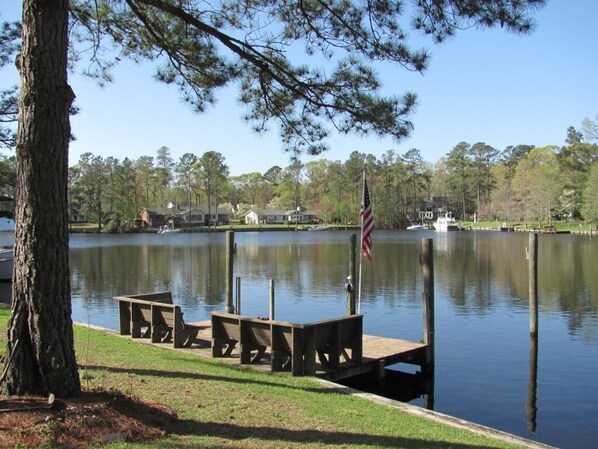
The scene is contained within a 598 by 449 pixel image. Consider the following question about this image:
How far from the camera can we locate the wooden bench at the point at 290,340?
9.70m

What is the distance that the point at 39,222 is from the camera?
5.98 meters

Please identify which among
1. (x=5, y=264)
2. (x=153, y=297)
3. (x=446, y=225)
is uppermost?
(x=446, y=225)

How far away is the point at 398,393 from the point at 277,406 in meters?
6.46

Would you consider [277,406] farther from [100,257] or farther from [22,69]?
[100,257]

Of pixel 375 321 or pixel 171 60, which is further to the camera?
pixel 375 321

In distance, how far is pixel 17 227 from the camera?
19.9 feet

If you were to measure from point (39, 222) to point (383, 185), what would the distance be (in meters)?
111

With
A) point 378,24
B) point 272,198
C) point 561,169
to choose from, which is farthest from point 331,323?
point 272,198

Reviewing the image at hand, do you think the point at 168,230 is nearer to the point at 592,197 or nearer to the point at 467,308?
the point at 592,197

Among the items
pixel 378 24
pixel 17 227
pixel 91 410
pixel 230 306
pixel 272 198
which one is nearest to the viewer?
pixel 91 410

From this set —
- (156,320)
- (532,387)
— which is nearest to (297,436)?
(156,320)

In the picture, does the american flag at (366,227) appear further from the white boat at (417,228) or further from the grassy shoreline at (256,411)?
the white boat at (417,228)

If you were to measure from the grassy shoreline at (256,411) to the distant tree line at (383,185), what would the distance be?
80.2 meters

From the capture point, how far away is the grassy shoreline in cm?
588
